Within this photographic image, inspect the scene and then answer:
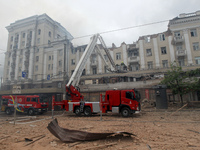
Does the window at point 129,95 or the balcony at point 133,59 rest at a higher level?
the balcony at point 133,59

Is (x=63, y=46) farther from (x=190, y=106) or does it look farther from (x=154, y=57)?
(x=190, y=106)

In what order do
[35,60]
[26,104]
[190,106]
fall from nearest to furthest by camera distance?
[26,104], [190,106], [35,60]

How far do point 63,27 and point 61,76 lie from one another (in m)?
25.2

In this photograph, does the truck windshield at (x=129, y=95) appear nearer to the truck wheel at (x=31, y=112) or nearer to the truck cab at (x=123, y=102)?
the truck cab at (x=123, y=102)

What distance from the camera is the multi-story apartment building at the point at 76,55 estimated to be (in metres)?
29.6

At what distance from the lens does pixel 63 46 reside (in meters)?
38.6

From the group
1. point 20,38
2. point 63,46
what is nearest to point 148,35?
point 63,46

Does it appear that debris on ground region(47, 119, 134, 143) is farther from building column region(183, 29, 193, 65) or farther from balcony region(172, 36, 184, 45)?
balcony region(172, 36, 184, 45)

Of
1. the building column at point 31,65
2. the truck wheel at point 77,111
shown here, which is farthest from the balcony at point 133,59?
the building column at point 31,65

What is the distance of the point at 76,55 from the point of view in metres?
38.9

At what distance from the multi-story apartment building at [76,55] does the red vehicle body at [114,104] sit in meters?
10.8

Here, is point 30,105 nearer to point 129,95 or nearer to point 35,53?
point 129,95

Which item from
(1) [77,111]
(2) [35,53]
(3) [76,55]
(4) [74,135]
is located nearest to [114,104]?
(1) [77,111]

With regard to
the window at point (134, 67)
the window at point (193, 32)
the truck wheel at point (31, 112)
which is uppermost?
the window at point (193, 32)
